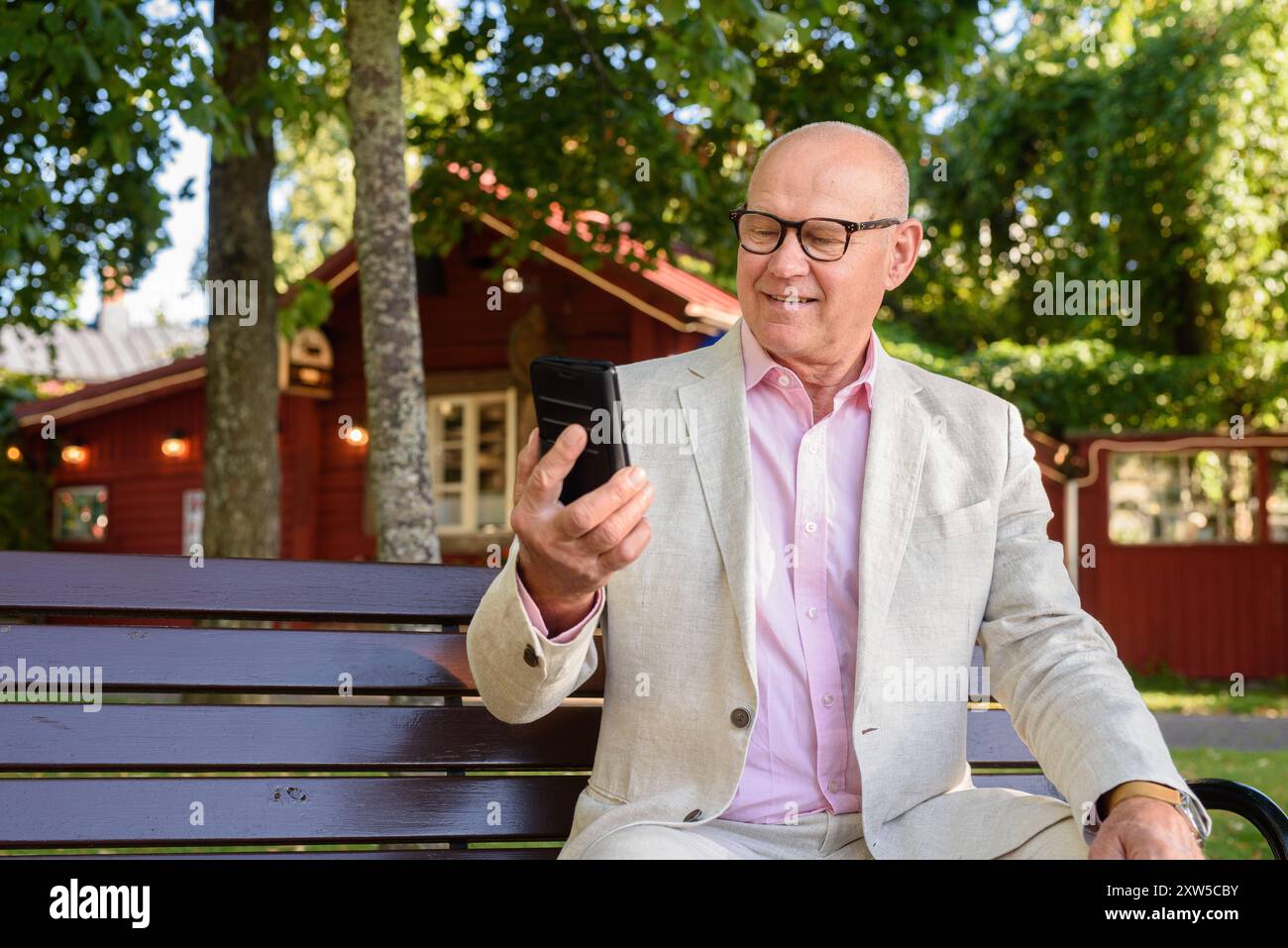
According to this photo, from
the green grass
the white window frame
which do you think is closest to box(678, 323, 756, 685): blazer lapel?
the green grass

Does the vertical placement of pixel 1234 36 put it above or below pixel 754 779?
above

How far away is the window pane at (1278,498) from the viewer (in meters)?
15.2

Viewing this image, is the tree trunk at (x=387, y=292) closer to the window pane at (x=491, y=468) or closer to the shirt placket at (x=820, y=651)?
the shirt placket at (x=820, y=651)

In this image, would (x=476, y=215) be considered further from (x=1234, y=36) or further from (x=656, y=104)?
(x=1234, y=36)

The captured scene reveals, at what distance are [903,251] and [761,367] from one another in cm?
42

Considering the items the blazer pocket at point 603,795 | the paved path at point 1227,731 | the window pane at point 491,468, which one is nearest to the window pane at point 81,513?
the window pane at point 491,468

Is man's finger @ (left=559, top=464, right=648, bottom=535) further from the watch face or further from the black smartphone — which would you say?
the watch face

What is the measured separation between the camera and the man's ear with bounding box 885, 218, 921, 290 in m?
2.79

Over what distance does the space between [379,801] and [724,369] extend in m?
1.09

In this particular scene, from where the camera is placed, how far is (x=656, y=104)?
9016mm

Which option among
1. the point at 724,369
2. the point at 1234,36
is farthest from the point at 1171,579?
the point at 724,369

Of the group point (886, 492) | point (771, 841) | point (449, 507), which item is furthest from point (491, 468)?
point (771, 841)

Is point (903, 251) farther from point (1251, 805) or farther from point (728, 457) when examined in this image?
point (1251, 805)

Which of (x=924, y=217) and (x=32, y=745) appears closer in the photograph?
(x=32, y=745)
